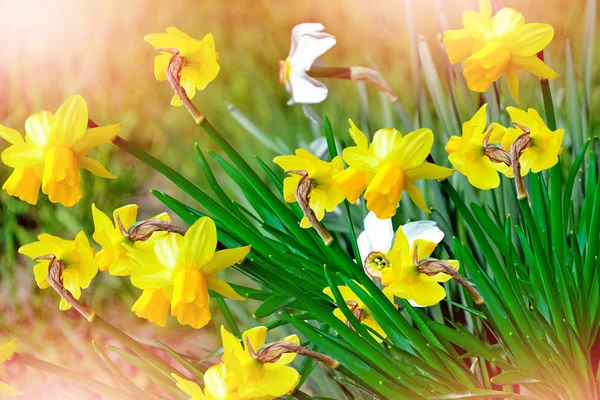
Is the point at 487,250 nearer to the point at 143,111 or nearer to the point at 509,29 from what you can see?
the point at 509,29

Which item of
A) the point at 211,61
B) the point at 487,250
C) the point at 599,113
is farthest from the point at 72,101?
the point at 599,113

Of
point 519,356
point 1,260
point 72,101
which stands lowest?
point 1,260

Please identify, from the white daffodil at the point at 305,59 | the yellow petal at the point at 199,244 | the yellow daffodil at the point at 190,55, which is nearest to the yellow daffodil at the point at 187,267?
the yellow petal at the point at 199,244

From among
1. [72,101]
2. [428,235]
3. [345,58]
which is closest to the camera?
[72,101]

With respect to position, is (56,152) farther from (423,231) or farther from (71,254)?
(423,231)

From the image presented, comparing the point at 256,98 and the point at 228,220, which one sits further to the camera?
the point at 256,98
